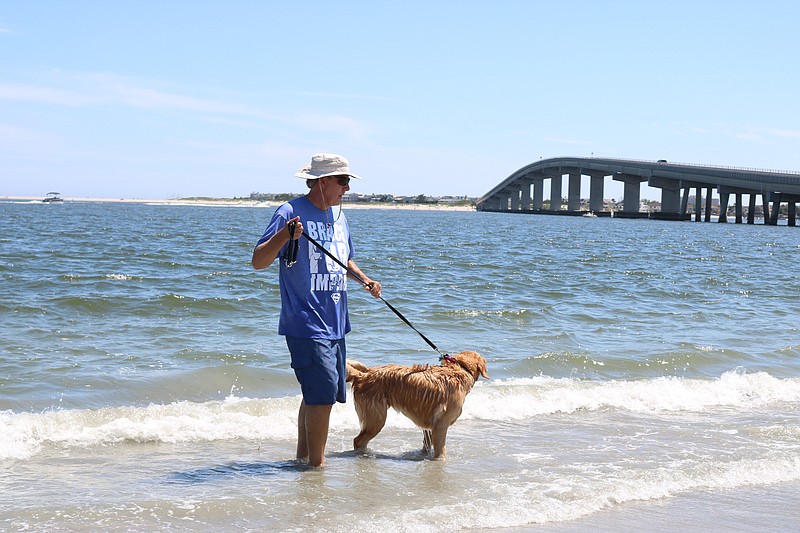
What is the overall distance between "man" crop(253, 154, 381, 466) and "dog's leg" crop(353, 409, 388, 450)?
491 millimetres

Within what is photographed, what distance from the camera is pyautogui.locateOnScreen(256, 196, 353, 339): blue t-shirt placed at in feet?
18.2

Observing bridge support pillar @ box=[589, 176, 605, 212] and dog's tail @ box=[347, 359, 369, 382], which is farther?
bridge support pillar @ box=[589, 176, 605, 212]

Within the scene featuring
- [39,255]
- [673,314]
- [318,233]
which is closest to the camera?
[318,233]

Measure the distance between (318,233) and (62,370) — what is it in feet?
15.6

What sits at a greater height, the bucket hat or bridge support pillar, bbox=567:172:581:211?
bridge support pillar, bbox=567:172:581:211

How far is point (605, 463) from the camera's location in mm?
6312

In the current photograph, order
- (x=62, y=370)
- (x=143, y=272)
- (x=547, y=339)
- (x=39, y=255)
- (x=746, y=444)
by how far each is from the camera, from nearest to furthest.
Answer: (x=746, y=444), (x=62, y=370), (x=547, y=339), (x=143, y=272), (x=39, y=255)

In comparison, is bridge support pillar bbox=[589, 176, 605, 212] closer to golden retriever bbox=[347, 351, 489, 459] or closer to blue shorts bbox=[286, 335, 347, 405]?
golden retriever bbox=[347, 351, 489, 459]

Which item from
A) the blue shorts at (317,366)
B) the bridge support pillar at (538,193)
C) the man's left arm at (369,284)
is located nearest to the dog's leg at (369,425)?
the blue shorts at (317,366)

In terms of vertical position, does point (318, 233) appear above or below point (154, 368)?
above

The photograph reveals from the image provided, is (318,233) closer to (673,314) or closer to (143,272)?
(673,314)

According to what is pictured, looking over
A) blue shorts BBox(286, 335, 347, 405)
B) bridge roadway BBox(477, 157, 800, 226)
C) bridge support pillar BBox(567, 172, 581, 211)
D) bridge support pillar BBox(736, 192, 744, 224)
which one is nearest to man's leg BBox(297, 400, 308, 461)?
blue shorts BBox(286, 335, 347, 405)

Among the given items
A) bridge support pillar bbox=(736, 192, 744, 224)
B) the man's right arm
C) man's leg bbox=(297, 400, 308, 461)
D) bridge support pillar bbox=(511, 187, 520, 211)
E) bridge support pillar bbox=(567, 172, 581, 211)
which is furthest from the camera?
bridge support pillar bbox=(511, 187, 520, 211)

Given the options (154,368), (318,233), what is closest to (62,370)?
(154,368)
